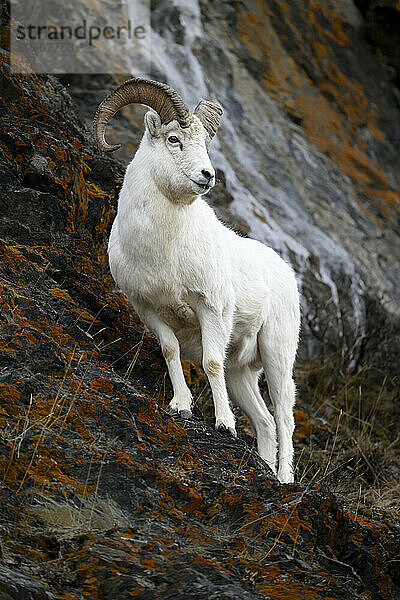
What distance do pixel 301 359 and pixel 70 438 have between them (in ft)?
25.1

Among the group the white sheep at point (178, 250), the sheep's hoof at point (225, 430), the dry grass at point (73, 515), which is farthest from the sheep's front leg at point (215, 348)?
the dry grass at point (73, 515)

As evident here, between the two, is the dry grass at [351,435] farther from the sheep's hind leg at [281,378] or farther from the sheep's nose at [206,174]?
the sheep's nose at [206,174]

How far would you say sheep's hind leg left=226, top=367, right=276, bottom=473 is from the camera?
8.02 metres

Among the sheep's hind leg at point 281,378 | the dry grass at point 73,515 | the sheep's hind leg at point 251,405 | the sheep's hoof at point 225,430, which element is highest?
the dry grass at point 73,515

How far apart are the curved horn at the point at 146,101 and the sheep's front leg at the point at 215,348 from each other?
1526mm

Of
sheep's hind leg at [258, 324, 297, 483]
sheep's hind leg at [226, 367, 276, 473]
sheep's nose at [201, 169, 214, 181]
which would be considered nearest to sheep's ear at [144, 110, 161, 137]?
sheep's nose at [201, 169, 214, 181]

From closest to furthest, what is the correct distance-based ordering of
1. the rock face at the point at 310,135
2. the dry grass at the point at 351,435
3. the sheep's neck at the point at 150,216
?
the sheep's neck at the point at 150,216
the dry grass at the point at 351,435
the rock face at the point at 310,135

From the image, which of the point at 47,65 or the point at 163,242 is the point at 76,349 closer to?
the point at 163,242

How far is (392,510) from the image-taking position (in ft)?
26.2

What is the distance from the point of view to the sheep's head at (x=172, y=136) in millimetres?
6660

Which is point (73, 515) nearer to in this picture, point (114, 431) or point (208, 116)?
point (114, 431)

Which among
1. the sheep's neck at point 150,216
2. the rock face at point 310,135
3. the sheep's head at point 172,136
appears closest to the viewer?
the sheep's head at point 172,136

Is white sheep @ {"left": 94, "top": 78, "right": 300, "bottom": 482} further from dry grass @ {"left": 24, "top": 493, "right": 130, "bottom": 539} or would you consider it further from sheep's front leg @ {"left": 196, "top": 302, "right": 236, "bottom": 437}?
dry grass @ {"left": 24, "top": 493, "right": 130, "bottom": 539}

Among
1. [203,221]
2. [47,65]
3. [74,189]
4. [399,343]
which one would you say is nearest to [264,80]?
[47,65]
